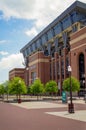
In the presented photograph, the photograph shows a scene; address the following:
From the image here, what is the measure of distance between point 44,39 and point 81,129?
124 metres

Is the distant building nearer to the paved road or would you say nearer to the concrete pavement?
the concrete pavement

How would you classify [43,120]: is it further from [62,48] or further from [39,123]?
[62,48]

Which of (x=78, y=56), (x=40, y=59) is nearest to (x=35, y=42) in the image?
(x=40, y=59)

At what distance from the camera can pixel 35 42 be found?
508 ft

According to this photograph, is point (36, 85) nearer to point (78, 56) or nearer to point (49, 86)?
point (49, 86)

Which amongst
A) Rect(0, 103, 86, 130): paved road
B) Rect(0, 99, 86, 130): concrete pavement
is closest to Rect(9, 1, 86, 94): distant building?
Rect(0, 99, 86, 130): concrete pavement

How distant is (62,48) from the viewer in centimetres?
12350

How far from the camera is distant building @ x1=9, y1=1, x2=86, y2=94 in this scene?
99000 millimetres

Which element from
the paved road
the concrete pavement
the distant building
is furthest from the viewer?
the distant building

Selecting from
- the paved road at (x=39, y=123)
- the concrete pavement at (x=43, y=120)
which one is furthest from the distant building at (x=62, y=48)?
the paved road at (x=39, y=123)

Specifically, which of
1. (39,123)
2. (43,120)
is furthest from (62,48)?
(39,123)

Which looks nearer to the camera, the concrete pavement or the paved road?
the paved road

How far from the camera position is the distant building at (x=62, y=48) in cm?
9900

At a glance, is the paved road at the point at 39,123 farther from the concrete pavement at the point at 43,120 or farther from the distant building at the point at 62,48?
the distant building at the point at 62,48
